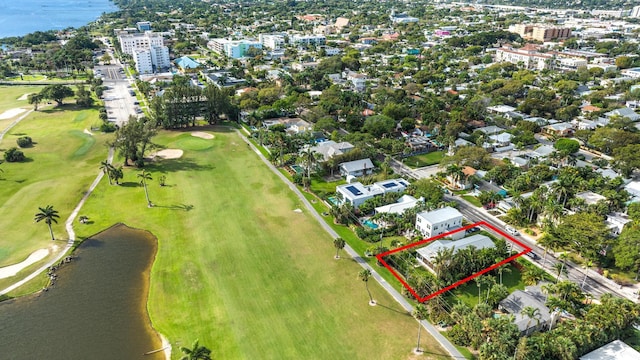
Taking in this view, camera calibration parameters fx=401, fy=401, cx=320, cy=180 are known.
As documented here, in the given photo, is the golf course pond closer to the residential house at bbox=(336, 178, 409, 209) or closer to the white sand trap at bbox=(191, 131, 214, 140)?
the residential house at bbox=(336, 178, 409, 209)

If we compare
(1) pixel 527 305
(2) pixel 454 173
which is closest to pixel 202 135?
(2) pixel 454 173

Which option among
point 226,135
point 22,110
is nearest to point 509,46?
point 226,135

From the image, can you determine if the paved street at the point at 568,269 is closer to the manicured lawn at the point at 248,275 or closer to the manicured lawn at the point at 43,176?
the manicured lawn at the point at 248,275

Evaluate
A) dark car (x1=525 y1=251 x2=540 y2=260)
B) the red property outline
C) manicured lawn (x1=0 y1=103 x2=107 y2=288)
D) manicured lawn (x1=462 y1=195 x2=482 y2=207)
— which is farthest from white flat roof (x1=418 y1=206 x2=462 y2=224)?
manicured lawn (x1=0 y1=103 x2=107 y2=288)

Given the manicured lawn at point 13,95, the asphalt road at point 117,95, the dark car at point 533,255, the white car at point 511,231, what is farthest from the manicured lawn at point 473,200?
the manicured lawn at point 13,95

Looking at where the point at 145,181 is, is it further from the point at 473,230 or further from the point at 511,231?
the point at 511,231

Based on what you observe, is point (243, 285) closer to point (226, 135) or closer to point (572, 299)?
point (572, 299)
